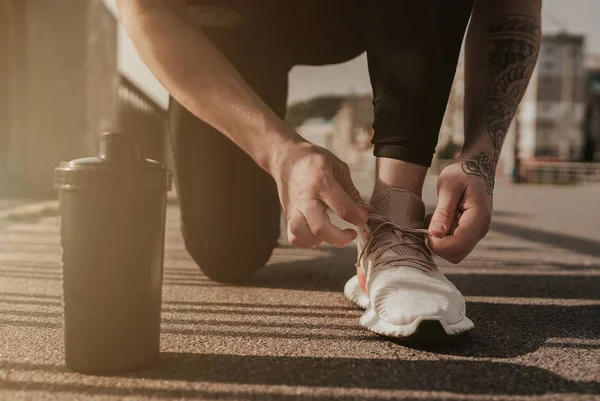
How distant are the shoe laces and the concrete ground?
6.4 inches

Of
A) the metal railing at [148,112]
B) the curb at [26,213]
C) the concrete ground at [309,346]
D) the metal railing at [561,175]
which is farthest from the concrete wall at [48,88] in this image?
the metal railing at [561,175]

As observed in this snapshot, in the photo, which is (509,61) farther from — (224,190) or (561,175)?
(561,175)

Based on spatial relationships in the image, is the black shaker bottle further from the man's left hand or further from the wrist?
the man's left hand

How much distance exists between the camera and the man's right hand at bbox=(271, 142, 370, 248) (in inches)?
37.4

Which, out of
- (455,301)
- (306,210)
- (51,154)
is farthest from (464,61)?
(51,154)

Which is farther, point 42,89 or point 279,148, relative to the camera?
point 42,89

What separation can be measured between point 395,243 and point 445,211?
0.51 ft

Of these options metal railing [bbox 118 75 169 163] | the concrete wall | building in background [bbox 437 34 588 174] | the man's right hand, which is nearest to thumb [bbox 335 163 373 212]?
the man's right hand

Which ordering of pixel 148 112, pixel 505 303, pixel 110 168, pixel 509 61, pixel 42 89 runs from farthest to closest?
pixel 148 112 → pixel 42 89 → pixel 505 303 → pixel 509 61 → pixel 110 168

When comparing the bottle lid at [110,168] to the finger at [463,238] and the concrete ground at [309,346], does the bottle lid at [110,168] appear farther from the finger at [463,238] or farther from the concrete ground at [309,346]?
the finger at [463,238]

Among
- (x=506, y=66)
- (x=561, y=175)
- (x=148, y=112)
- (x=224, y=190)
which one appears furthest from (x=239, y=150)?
(x=561, y=175)

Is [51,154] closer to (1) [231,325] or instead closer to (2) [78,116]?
(2) [78,116]

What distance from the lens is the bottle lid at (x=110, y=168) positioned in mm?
847

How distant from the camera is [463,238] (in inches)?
42.1
